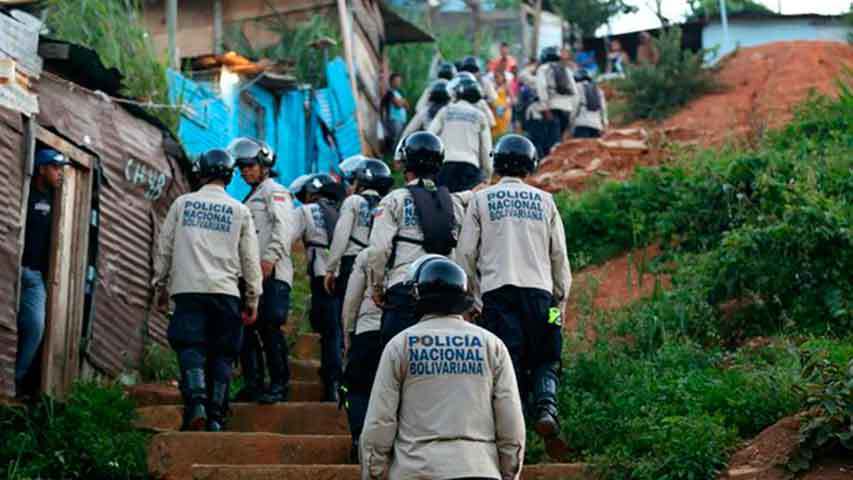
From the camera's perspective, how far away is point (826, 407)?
334 inches

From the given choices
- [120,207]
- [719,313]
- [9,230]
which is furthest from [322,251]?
[719,313]

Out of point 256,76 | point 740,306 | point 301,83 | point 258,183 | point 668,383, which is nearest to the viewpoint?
point 668,383

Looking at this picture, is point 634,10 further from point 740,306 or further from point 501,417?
point 501,417

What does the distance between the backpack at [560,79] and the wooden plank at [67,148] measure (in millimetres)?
9385

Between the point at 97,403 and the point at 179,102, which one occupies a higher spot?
the point at 179,102

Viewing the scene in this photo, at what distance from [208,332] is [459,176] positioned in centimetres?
417

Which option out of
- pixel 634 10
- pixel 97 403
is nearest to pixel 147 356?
pixel 97 403

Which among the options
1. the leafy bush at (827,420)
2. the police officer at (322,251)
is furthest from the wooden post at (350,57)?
the leafy bush at (827,420)

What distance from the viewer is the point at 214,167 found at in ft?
33.4

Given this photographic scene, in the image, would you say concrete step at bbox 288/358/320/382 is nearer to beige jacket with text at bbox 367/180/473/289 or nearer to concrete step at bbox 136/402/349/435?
concrete step at bbox 136/402/349/435

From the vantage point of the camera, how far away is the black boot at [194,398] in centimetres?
965

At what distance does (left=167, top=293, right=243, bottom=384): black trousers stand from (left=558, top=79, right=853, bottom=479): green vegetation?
232 cm

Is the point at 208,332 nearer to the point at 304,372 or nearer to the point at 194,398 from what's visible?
the point at 194,398

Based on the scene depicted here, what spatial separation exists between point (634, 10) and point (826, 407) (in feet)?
86.5
